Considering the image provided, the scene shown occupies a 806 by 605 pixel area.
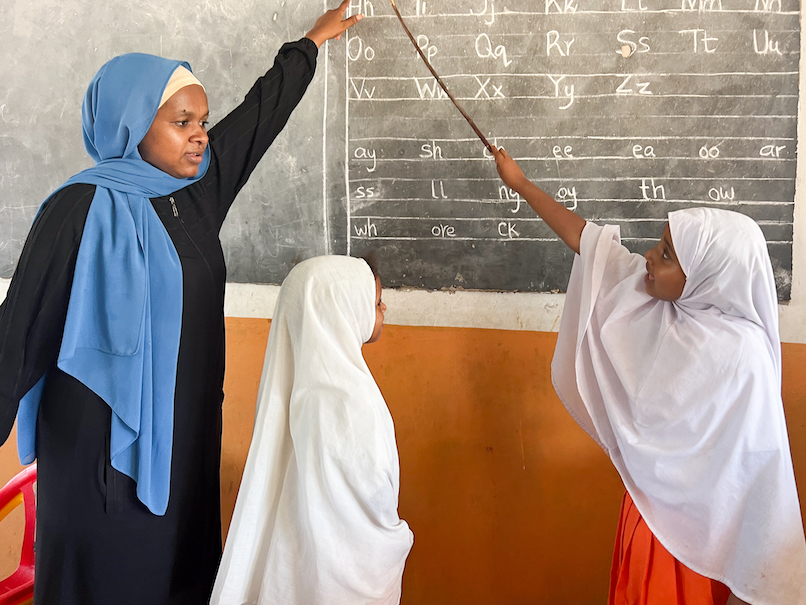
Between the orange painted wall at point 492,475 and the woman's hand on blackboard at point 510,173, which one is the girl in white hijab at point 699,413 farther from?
the orange painted wall at point 492,475

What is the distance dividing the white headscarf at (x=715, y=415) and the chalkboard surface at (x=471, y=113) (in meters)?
0.58

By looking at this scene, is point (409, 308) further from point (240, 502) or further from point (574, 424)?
point (240, 502)

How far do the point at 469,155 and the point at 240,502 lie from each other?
50.2 inches

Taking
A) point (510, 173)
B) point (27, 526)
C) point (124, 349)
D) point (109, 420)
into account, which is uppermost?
point (510, 173)

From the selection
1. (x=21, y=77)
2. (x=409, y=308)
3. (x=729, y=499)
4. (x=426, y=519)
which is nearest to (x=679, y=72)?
(x=409, y=308)

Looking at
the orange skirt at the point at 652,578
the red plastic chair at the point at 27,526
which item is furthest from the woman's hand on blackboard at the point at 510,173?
the red plastic chair at the point at 27,526

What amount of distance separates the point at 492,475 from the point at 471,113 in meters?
1.21

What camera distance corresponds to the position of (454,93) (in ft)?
6.68

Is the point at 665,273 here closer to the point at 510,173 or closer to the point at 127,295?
the point at 510,173

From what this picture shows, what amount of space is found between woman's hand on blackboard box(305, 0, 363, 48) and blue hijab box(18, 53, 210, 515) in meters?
0.53

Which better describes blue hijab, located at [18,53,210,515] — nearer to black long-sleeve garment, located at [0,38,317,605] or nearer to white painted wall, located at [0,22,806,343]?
black long-sleeve garment, located at [0,38,317,605]

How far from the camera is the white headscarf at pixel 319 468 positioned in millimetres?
1340

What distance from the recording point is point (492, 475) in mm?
2145

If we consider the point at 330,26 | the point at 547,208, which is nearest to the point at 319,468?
the point at 547,208
